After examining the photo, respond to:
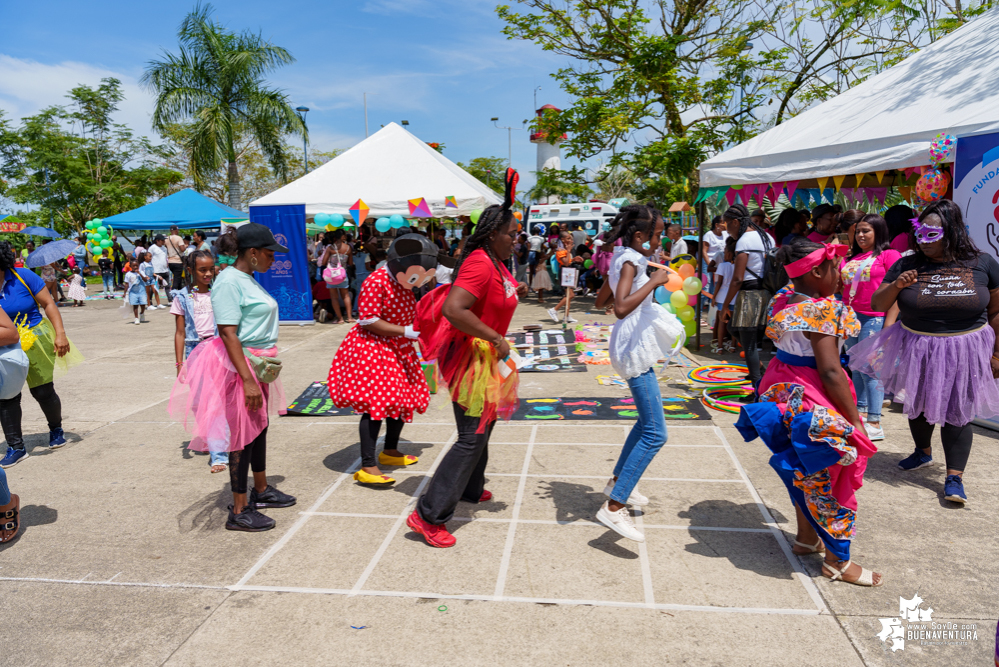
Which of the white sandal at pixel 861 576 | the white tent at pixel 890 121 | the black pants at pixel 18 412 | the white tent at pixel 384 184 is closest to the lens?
the white sandal at pixel 861 576

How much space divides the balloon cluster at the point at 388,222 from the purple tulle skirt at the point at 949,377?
36.0 feet

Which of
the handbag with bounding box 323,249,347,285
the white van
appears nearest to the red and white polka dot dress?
the handbag with bounding box 323,249,347,285

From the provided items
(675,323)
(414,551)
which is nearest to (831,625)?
(675,323)

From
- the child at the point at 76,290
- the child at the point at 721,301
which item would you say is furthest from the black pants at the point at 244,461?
the child at the point at 76,290

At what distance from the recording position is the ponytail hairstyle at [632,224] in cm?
353

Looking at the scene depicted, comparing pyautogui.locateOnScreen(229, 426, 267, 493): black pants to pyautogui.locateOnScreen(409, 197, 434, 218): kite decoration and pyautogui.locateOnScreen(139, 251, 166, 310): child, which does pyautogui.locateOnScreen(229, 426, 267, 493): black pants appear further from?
pyautogui.locateOnScreen(139, 251, 166, 310): child

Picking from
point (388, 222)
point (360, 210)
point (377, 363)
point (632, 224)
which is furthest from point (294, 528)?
point (388, 222)

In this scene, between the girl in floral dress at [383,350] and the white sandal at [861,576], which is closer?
the white sandal at [861,576]

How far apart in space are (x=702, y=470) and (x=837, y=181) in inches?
160

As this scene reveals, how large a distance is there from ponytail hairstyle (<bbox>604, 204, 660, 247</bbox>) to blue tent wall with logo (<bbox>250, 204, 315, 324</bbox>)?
32.9 feet

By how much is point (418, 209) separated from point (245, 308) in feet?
33.6

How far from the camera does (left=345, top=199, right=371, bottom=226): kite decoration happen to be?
13.4 metres

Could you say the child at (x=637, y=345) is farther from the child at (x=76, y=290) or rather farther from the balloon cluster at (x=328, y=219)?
the child at (x=76, y=290)

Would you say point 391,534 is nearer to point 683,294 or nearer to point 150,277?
point 683,294
